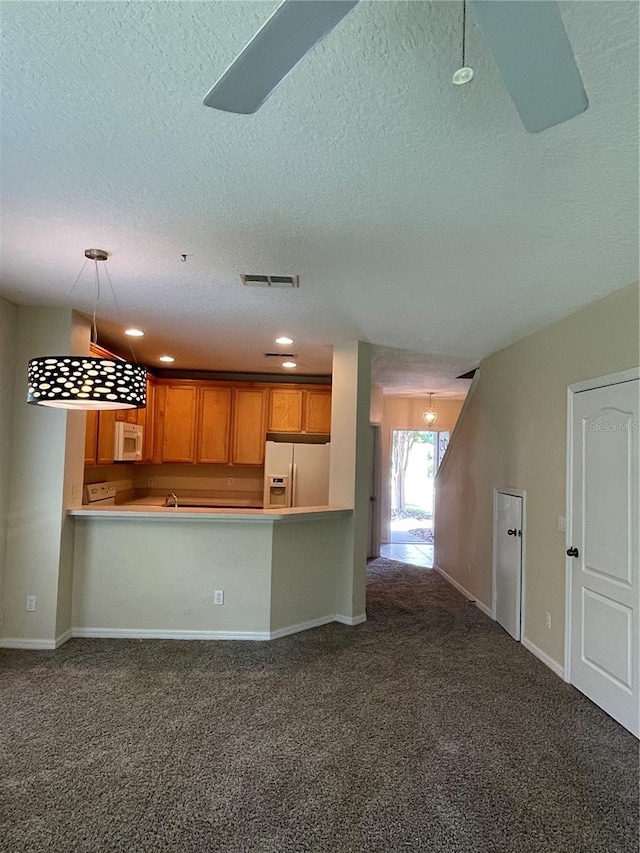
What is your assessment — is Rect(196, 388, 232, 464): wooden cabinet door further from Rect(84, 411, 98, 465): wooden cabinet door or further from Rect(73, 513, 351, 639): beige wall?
Rect(73, 513, 351, 639): beige wall

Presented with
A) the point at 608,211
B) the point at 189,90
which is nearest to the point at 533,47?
the point at 189,90

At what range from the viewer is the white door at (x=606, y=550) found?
2.91 metres

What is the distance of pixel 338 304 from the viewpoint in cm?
358

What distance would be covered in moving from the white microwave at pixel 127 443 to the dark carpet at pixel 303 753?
1912 mm

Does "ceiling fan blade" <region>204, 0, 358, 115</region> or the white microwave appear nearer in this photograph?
"ceiling fan blade" <region>204, 0, 358, 115</region>

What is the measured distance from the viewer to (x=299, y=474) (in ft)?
19.4

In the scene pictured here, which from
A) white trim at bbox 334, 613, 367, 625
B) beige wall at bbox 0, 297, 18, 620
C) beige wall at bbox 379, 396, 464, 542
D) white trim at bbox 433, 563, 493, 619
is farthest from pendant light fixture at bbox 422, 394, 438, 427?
beige wall at bbox 0, 297, 18, 620

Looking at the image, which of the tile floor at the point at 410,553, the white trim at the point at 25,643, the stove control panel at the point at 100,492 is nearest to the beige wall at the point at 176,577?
the white trim at the point at 25,643

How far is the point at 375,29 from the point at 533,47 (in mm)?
551

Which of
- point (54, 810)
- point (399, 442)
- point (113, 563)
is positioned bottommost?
point (54, 810)

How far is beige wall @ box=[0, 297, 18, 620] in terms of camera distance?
3734 millimetres

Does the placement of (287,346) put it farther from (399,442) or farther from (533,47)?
(399,442)

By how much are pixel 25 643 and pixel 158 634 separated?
98 cm

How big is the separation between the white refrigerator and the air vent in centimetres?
296
